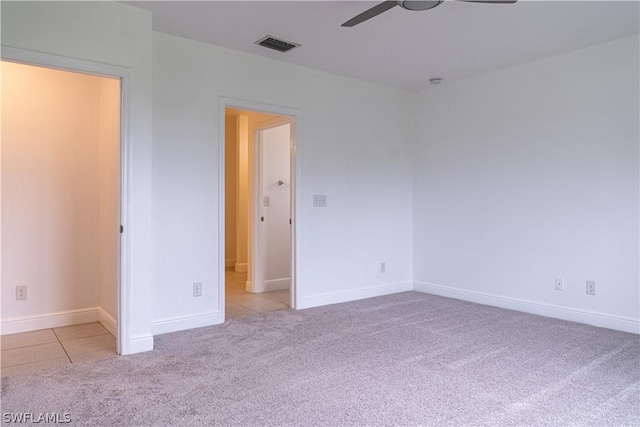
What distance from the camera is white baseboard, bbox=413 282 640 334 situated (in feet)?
11.8

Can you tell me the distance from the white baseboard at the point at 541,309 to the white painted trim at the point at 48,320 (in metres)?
3.66

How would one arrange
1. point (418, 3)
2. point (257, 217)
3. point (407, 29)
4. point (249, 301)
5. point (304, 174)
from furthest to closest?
point (257, 217) → point (249, 301) → point (304, 174) → point (407, 29) → point (418, 3)

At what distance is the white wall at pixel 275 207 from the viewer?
17.2 feet

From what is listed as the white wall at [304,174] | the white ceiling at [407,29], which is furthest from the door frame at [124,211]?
the white ceiling at [407,29]

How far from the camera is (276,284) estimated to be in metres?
5.37

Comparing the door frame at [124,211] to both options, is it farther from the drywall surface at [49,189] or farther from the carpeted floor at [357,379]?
the drywall surface at [49,189]

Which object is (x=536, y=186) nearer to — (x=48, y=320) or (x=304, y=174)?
(x=304, y=174)

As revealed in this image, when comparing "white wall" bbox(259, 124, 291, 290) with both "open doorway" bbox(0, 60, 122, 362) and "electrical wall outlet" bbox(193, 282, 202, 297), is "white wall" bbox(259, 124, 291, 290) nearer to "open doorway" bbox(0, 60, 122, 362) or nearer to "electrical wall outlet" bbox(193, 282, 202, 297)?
"electrical wall outlet" bbox(193, 282, 202, 297)

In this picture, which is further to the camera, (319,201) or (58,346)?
(319,201)

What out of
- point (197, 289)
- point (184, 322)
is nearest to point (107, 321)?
point (184, 322)

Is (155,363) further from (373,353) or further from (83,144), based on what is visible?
(83,144)

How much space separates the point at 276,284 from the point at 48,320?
248 centimetres

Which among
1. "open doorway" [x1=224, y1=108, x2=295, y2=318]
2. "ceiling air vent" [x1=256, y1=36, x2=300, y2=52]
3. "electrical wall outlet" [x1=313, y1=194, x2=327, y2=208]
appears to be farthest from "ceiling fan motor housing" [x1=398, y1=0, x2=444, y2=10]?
"open doorway" [x1=224, y1=108, x2=295, y2=318]

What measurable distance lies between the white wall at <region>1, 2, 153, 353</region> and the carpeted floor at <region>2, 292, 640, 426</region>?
1.24 ft
